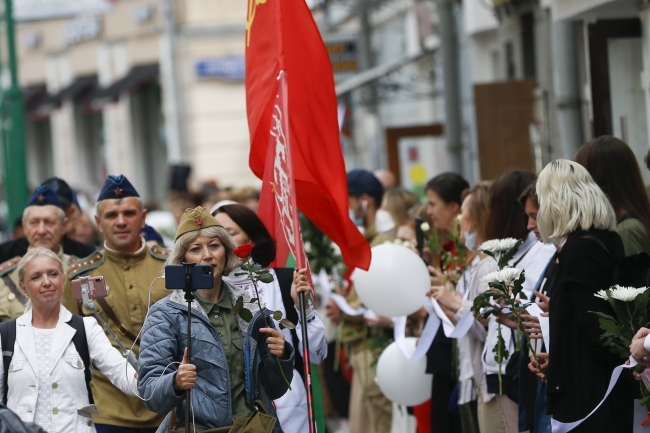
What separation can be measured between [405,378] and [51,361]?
2.63 metres

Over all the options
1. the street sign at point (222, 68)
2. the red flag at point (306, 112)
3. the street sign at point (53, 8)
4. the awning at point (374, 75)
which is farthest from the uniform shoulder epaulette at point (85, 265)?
the street sign at point (222, 68)

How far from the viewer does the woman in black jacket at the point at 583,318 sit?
543 centimetres

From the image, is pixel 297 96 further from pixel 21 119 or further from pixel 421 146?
pixel 421 146

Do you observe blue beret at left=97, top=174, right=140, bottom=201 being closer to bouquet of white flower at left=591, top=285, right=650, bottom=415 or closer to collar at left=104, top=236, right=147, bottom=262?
collar at left=104, top=236, right=147, bottom=262

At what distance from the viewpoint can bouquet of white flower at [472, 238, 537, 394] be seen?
5.89 m

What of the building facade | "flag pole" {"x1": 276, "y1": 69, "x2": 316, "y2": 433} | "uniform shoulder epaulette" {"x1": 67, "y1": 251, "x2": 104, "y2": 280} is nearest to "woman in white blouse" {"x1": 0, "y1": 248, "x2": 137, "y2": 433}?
"uniform shoulder epaulette" {"x1": 67, "y1": 251, "x2": 104, "y2": 280}

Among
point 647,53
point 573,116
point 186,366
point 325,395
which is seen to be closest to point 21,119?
point 325,395

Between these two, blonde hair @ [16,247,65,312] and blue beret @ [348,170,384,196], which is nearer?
blonde hair @ [16,247,65,312]

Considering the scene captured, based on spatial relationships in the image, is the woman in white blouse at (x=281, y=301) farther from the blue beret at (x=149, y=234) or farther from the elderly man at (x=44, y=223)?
the elderly man at (x=44, y=223)

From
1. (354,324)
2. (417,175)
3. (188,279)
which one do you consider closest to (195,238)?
(188,279)

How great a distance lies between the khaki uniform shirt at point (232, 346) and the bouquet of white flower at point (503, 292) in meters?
1.20

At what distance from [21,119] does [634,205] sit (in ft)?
36.1

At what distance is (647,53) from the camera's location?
8.67 metres

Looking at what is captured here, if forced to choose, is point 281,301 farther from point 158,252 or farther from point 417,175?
point 417,175
